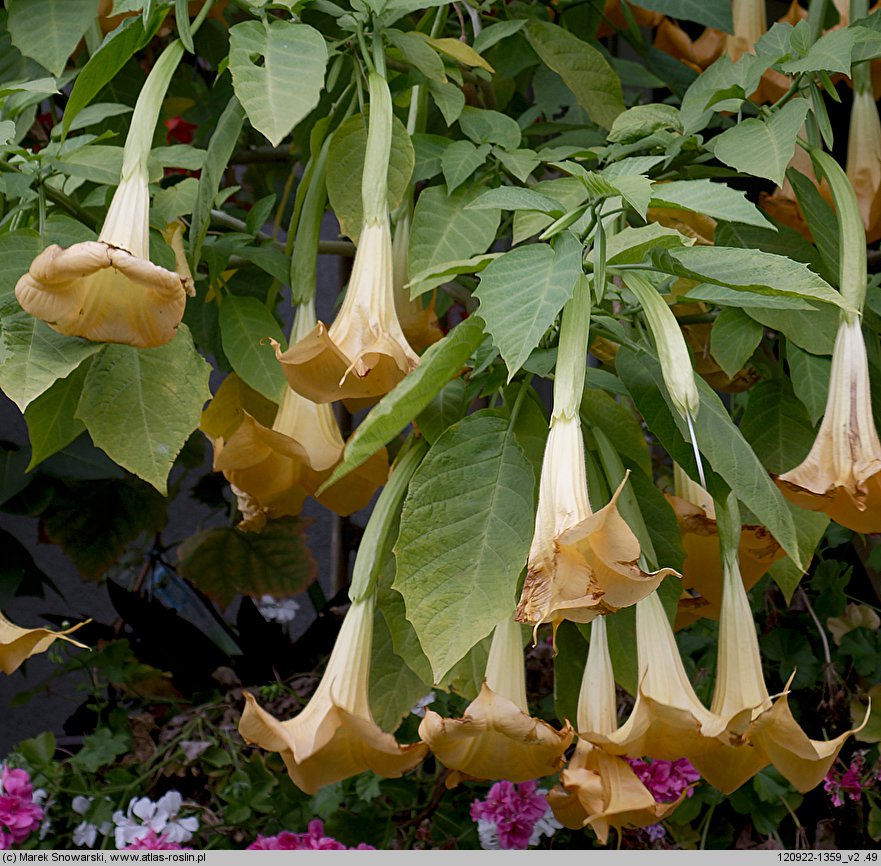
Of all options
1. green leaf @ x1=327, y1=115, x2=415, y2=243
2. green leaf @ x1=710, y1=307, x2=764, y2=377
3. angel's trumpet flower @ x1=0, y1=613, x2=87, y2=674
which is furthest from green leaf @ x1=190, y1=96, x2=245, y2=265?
green leaf @ x1=710, y1=307, x2=764, y2=377

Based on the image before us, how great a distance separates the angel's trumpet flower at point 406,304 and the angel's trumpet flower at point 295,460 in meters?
0.08

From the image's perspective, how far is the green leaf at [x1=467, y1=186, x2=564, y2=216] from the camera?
2.27ft

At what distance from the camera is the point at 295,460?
0.88m

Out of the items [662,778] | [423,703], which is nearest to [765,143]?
[662,778]

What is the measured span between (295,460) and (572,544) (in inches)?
14.7

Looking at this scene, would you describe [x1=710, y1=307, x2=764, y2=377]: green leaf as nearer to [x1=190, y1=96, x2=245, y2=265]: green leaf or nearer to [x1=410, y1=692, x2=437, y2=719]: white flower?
[x1=190, y1=96, x2=245, y2=265]: green leaf

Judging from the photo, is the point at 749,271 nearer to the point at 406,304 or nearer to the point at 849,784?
the point at 406,304

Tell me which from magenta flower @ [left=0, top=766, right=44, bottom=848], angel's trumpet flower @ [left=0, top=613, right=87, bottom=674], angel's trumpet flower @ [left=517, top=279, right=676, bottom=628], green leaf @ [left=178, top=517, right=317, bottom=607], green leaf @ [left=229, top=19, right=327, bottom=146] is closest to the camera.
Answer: angel's trumpet flower @ [left=517, top=279, right=676, bottom=628]

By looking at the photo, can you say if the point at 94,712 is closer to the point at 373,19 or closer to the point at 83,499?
the point at 83,499

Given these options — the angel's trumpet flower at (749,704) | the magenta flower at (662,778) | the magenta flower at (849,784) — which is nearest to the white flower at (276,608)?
the magenta flower at (662,778)

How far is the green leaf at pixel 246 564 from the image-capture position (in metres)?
1.78

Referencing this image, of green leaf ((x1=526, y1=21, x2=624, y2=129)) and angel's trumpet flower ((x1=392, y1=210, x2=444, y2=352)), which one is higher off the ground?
green leaf ((x1=526, y1=21, x2=624, y2=129))

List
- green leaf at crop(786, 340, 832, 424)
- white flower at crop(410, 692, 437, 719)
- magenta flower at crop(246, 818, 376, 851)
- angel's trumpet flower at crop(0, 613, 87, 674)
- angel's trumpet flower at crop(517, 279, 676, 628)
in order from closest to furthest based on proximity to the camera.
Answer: angel's trumpet flower at crop(517, 279, 676, 628)
angel's trumpet flower at crop(0, 613, 87, 674)
green leaf at crop(786, 340, 832, 424)
magenta flower at crop(246, 818, 376, 851)
white flower at crop(410, 692, 437, 719)

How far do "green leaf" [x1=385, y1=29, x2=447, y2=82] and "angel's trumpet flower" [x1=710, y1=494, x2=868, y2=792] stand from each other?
409mm
